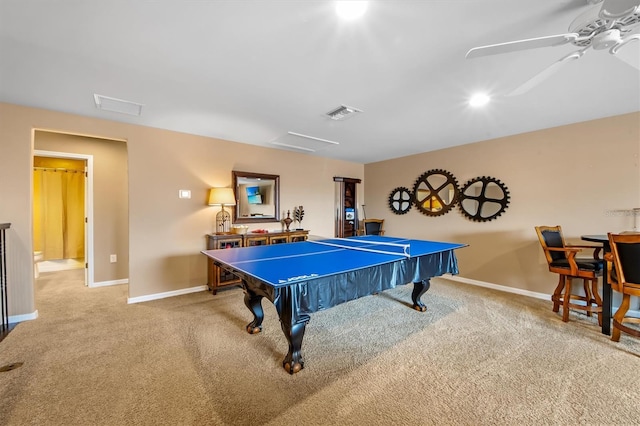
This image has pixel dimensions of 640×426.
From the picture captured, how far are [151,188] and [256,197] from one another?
5.01 ft

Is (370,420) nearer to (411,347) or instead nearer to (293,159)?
(411,347)

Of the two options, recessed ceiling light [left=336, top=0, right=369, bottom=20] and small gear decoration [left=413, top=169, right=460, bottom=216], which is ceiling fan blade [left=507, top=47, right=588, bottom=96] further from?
small gear decoration [left=413, top=169, right=460, bottom=216]

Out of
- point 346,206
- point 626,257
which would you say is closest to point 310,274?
point 626,257

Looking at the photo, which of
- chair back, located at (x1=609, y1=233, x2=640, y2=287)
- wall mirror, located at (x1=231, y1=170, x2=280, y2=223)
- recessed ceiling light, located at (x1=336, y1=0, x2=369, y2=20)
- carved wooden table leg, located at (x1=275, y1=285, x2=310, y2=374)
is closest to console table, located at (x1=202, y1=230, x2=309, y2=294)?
wall mirror, located at (x1=231, y1=170, x2=280, y2=223)

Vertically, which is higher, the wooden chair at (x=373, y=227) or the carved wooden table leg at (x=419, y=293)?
the wooden chair at (x=373, y=227)

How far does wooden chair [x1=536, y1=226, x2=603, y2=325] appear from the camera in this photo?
8.79ft

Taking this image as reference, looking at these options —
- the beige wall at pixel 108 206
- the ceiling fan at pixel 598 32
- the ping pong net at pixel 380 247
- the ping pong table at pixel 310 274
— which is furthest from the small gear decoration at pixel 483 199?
→ the beige wall at pixel 108 206

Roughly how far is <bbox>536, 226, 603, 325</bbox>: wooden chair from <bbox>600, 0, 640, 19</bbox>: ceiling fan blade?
2.29 metres

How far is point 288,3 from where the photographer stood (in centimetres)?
143

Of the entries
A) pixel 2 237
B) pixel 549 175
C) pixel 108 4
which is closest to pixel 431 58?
pixel 108 4

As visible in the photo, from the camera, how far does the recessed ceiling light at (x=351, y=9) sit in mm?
1422

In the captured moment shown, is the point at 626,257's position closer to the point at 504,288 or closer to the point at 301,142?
the point at 504,288

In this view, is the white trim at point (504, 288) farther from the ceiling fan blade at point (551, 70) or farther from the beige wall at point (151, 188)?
the beige wall at point (151, 188)

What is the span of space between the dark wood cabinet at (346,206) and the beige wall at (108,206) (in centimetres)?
385
